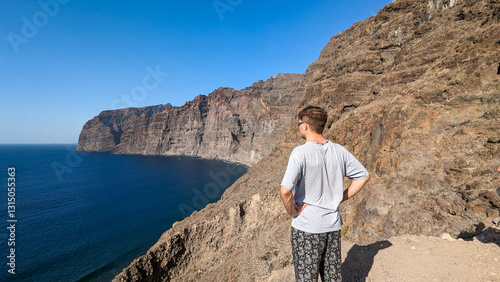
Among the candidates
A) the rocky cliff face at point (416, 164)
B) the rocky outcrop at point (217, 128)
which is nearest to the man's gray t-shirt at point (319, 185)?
the rocky cliff face at point (416, 164)

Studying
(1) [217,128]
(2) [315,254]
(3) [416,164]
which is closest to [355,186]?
(2) [315,254]

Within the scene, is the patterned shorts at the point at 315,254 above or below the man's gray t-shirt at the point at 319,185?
below

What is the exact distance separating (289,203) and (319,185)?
1.43 feet

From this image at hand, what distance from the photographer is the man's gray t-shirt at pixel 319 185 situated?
218cm

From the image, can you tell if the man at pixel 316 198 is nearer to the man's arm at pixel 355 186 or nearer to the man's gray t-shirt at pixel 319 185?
the man's gray t-shirt at pixel 319 185

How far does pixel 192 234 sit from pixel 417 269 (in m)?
14.2

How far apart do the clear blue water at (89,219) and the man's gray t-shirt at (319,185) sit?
1166 inches

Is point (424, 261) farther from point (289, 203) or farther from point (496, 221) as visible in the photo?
point (289, 203)

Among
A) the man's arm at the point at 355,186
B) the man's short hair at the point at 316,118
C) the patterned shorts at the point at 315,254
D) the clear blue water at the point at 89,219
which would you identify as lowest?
the clear blue water at the point at 89,219

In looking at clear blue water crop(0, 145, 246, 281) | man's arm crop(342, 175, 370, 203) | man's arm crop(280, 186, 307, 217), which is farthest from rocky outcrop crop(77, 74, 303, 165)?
man's arm crop(280, 186, 307, 217)

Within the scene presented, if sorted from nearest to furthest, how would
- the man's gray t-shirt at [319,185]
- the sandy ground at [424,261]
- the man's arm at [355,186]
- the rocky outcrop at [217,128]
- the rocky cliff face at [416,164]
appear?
the man's gray t-shirt at [319,185], the man's arm at [355,186], the sandy ground at [424,261], the rocky cliff face at [416,164], the rocky outcrop at [217,128]

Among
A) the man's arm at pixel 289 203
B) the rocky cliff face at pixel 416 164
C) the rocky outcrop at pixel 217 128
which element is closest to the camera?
the man's arm at pixel 289 203

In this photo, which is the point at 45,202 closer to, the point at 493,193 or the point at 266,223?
the point at 266,223

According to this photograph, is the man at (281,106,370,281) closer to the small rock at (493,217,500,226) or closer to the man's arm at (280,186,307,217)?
the man's arm at (280,186,307,217)
